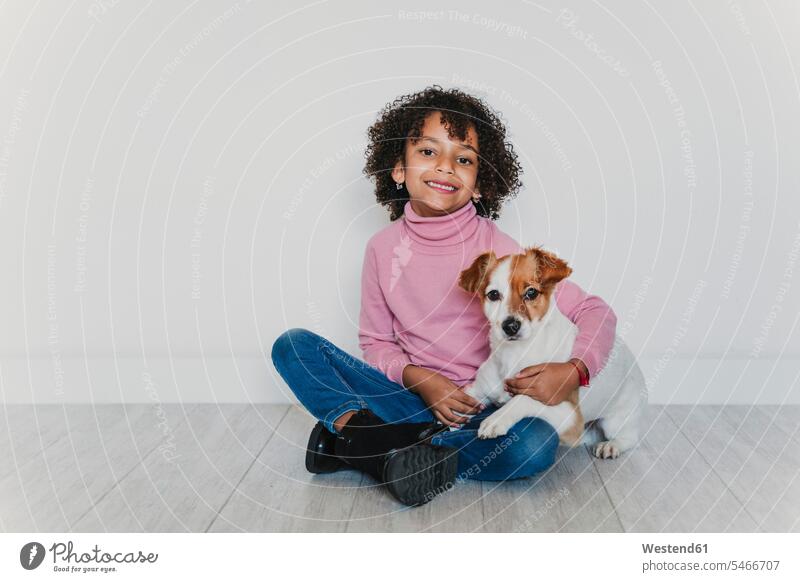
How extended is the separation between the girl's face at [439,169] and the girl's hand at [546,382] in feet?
1.60

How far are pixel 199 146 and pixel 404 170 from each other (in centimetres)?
78

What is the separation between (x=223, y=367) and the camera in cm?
257

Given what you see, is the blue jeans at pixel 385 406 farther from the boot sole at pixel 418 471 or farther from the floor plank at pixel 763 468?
the floor plank at pixel 763 468

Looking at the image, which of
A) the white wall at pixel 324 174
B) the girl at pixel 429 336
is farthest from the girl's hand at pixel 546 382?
the white wall at pixel 324 174

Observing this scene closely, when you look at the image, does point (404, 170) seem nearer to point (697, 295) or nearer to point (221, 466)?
point (221, 466)

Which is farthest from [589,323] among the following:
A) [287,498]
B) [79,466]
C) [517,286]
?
[79,466]

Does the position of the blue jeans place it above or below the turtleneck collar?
below

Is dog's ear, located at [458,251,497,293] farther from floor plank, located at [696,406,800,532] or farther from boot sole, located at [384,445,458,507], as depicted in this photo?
floor plank, located at [696,406,800,532]

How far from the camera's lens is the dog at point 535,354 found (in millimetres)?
1717

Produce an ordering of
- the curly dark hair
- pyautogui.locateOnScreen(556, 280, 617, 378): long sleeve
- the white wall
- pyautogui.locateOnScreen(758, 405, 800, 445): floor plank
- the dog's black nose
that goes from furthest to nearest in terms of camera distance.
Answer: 1. the white wall
2. pyautogui.locateOnScreen(758, 405, 800, 445): floor plank
3. the curly dark hair
4. pyautogui.locateOnScreen(556, 280, 617, 378): long sleeve
5. the dog's black nose

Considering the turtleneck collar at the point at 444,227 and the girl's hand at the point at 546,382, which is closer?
the girl's hand at the point at 546,382

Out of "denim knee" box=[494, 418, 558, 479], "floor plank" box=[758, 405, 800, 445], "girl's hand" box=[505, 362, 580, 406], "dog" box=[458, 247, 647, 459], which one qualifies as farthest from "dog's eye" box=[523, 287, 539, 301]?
"floor plank" box=[758, 405, 800, 445]

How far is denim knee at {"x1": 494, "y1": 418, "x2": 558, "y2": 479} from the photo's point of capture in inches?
67.3

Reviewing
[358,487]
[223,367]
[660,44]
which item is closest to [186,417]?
[223,367]
